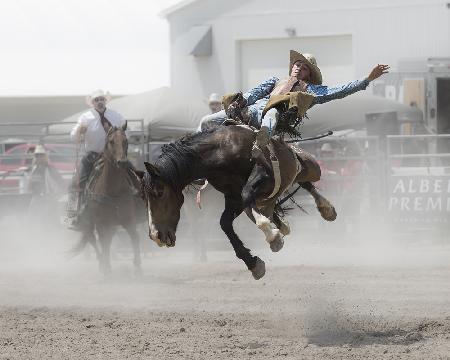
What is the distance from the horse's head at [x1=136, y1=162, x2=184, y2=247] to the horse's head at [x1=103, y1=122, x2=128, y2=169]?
4186mm

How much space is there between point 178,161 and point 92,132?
5.20m

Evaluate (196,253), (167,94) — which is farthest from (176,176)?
(167,94)

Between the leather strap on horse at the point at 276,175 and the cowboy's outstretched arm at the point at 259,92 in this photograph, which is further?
the cowboy's outstretched arm at the point at 259,92

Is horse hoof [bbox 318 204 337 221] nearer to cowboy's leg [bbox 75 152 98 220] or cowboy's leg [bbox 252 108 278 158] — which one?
cowboy's leg [bbox 252 108 278 158]

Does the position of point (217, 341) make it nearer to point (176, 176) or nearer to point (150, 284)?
point (176, 176)

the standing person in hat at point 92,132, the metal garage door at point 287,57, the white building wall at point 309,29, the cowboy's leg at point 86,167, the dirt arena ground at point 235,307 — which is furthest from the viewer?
the metal garage door at point 287,57

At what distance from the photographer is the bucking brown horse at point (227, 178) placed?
8.55 m

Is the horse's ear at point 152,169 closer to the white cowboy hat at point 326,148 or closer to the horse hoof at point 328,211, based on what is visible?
the horse hoof at point 328,211

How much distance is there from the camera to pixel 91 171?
44.8ft

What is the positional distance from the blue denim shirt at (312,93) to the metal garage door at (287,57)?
47.3ft

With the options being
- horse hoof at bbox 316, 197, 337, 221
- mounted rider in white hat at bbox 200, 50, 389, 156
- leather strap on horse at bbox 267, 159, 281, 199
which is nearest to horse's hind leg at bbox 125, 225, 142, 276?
mounted rider in white hat at bbox 200, 50, 389, 156

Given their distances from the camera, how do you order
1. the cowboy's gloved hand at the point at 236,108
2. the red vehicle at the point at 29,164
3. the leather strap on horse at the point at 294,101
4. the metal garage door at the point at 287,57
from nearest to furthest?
the leather strap on horse at the point at 294,101 < the cowboy's gloved hand at the point at 236,108 < the red vehicle at the point at 29,164 < the metal garage door at the point at 287,57

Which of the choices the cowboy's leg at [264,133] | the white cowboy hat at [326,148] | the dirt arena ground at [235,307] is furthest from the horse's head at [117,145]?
the white cowboy hat at [326,148]

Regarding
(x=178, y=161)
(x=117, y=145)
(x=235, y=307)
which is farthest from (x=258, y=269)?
(x=117, y=145)
